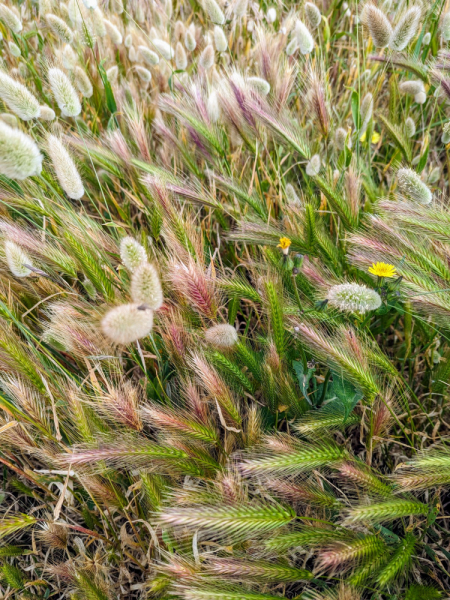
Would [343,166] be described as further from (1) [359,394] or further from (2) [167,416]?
(2) [167,416]

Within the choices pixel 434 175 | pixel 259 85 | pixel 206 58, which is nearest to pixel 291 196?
pixel 259 85

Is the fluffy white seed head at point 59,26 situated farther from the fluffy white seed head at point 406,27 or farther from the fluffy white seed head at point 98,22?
the fluffy white seed head at point 406,27

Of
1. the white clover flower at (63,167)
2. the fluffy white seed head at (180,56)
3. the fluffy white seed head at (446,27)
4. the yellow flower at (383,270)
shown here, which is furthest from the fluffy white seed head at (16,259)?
the fluffy white seed head at (446,27)

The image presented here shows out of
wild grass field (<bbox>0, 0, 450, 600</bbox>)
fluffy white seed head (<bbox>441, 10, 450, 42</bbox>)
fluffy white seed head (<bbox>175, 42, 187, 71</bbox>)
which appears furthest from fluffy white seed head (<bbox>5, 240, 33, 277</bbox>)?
fluffy white seed head (<bbox>441, 10, 450, 42</bbox>)

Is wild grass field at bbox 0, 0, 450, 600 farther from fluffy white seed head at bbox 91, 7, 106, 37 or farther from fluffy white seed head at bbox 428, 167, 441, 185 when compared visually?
fluffy white seed head at bbox 91, 7, 106, 37

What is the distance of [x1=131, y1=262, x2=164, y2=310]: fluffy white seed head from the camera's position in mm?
729

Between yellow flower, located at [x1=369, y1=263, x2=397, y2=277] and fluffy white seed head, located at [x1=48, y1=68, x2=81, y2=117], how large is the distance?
924 mm

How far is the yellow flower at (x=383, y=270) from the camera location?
97 centimetres

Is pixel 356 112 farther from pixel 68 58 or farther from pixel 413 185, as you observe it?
pixel 68 58

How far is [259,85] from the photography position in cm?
137

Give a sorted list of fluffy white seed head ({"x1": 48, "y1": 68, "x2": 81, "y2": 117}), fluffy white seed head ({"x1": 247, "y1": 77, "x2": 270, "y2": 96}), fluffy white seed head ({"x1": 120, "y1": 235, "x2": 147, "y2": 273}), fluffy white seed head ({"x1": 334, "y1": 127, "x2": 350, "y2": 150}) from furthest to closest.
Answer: fluffy white seed head ({"x1": 334, "y1": 127, "x2": 350, "y2": 150})
fluffy white seed head ({"x1": 247, "y1": 77, "x2": 270, "y2": 96})
fluffy white seed head ({"x1": 48, "y1": 68, "x2": 81, "y2": 117})
fluffy white seed head ({"x1": 120, "y1": 235, "x2": 147, "y2": 273})

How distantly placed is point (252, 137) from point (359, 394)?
2.87ft

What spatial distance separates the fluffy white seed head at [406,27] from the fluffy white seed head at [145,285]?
3.56 ft

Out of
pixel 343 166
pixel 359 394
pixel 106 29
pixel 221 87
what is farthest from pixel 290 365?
pixel 106 29
